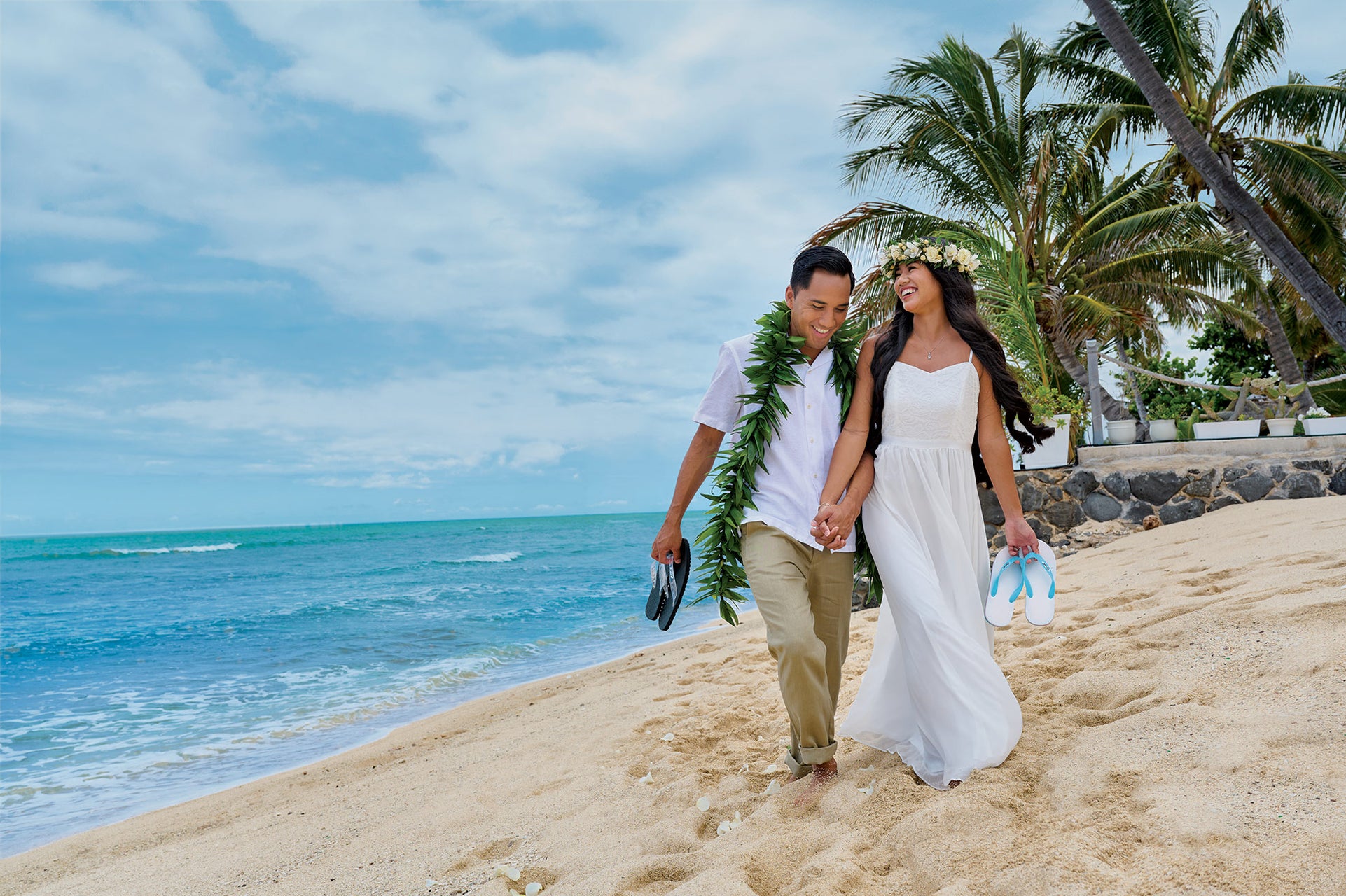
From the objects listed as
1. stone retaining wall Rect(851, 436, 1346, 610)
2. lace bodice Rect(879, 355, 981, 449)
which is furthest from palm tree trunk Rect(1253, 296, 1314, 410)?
lace bodice Rect(879, 355, 981, 449)

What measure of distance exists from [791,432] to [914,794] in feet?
4.40

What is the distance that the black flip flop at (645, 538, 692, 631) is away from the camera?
332 cm

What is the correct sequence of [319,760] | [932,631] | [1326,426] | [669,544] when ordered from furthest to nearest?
1. [1326,426]
2. [319,760]
3. [669,544]
4. [932,631]

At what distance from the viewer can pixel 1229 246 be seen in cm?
1521

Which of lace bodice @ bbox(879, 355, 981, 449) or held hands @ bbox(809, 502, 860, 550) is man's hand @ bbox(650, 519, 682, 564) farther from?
lace bodice @ bbox(879, 355, 981, 449)

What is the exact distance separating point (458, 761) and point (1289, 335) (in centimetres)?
2468

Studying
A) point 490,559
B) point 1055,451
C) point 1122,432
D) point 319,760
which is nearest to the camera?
point 319,760

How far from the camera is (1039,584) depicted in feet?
10.3

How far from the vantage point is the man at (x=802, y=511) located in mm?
2973

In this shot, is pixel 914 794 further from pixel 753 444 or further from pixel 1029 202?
pixel 1029 202

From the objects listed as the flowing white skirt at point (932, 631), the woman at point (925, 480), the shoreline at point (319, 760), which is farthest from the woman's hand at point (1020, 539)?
the shoreline at point (319, 760)

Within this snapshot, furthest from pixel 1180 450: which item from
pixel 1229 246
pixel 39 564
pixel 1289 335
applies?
pixel 39 564

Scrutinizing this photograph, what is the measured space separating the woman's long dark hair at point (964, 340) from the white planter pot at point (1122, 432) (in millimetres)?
7972

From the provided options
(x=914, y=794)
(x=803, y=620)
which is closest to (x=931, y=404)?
(x=803, y=620)
